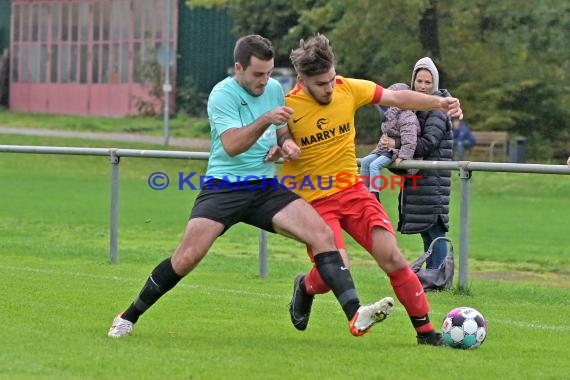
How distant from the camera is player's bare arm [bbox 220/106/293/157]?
8.45 m

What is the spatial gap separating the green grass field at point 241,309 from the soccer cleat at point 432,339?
3.9 inches

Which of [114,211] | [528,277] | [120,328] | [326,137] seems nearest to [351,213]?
[326,137]

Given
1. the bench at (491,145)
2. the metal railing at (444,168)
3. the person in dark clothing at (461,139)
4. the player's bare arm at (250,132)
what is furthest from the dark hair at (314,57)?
the bench at (491,145)

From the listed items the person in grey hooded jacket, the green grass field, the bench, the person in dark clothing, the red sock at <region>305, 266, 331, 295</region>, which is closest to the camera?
the green grass field

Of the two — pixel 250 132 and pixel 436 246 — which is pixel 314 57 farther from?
pixel 436 246

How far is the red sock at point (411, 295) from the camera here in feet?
29.8

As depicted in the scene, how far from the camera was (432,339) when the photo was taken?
909 centimetres

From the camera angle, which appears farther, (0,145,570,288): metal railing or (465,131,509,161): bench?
(465,131,509,161): bench

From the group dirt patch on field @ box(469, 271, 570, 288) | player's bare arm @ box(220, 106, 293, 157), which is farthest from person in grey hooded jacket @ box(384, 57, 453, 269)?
player's bare arm @ box(220, 106, 293, 157)

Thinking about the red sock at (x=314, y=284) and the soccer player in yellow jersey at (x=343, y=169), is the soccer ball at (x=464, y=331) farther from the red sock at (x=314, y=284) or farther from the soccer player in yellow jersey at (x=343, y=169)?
the red sock at (x=314, y=284)

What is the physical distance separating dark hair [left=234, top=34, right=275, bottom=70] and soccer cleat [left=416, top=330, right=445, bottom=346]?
80.9 inches

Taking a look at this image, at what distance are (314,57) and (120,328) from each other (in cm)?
215

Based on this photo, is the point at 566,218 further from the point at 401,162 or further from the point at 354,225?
the point at 354,225

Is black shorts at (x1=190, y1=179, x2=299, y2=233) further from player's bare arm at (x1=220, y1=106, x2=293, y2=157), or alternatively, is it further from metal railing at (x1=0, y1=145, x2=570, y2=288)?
metal railing at (x1=0, y1=145, x2=570, y2=288)
